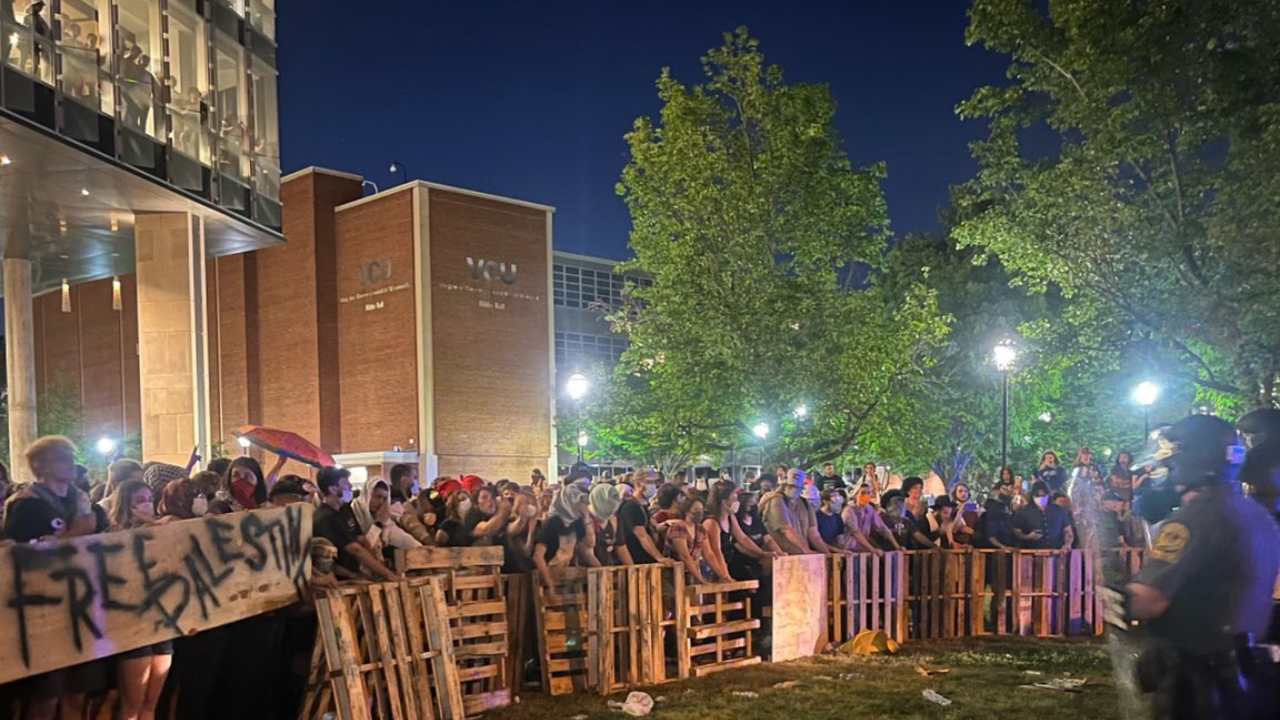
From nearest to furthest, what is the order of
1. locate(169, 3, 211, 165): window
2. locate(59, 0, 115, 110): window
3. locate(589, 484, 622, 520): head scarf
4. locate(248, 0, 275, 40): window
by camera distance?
→ locate(589, 484, 622, 520): head scarf → locate(59, 0, 115, 110): window → locate(169, 3, 211, 165): window → locate(248, 0, 275, 40): window

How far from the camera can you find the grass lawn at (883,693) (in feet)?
28.6

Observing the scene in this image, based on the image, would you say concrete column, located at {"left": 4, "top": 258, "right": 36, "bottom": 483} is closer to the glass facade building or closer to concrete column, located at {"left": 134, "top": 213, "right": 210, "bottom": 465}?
concrete column, located at {"left": 134, "top": 213, "right": 210, "bottom": 465}

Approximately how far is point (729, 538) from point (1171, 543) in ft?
24.4

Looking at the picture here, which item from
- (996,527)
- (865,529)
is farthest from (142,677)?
(996,527)

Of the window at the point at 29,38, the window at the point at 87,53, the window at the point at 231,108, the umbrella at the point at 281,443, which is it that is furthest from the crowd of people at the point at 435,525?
the window at the point at 231,108

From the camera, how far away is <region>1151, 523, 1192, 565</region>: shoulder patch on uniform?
4.36 metres

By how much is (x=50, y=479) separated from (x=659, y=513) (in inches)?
273

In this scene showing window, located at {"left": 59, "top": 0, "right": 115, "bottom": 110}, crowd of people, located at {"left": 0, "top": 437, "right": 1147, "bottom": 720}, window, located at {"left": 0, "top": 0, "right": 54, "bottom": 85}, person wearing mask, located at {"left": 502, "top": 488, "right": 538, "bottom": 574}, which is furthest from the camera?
window, located at {"left": 59, "top": 0, "right": 115, "bottom": 110}

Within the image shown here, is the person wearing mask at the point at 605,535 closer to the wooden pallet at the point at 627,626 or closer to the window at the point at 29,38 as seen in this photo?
the wooden pallet at the point at 627,626

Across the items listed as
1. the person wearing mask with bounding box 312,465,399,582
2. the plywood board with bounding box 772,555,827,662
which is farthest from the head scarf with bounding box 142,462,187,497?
the plywood board with bounding box 772,555,827,662

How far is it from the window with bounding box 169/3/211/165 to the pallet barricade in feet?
43.4

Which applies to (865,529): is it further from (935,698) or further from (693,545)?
(935,698)

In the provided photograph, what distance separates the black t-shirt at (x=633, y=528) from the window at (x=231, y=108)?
13.5 m

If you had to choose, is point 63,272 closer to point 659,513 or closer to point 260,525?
point 659,513
